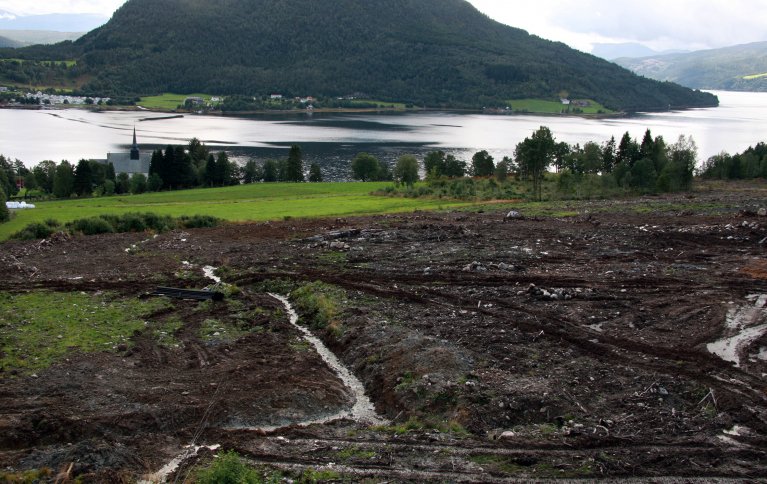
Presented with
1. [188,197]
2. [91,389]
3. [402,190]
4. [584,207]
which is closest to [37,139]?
[188,197]

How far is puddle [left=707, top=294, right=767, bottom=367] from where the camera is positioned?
822 inches

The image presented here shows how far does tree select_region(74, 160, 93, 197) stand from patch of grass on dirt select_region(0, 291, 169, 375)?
215ft

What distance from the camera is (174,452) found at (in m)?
14.6

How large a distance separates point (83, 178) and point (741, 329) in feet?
280

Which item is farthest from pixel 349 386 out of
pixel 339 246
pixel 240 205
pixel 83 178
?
pixel 83 178

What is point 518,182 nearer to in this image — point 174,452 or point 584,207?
point 584,207

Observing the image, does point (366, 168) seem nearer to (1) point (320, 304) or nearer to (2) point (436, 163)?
(2) point (436, 163)

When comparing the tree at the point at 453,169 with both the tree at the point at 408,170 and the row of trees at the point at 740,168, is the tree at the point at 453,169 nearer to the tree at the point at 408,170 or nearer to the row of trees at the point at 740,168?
the tree at the point at 408,170

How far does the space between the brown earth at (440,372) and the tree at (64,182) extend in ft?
187

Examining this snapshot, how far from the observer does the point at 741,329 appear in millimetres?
22828

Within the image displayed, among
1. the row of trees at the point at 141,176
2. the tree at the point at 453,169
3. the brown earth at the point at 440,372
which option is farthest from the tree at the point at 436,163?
the brown earth at the point at 440,372

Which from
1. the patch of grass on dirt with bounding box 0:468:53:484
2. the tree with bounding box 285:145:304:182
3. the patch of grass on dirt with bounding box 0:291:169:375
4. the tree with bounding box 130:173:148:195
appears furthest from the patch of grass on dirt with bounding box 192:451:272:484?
the tree with bounding box 285:145:304:182

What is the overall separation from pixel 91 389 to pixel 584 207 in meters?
47.3

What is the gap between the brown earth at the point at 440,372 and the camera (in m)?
14.2
